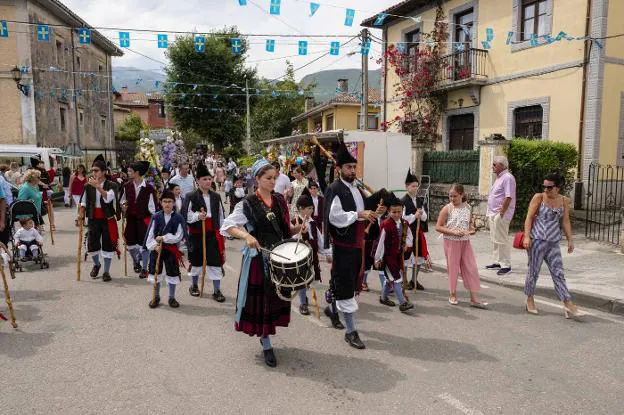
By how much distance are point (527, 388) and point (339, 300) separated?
6.11 feet

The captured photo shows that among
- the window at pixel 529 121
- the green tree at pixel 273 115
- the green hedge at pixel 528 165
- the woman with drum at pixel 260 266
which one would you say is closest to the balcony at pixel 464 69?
the window at pixel 529 121

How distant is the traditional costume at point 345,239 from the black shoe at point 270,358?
865 millimetres

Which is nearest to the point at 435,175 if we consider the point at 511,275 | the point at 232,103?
the point at 511,275

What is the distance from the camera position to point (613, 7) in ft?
43.2

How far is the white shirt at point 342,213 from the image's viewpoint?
479 cm

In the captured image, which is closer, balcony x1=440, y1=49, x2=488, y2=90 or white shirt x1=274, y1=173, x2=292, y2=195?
white shirt x1=274, y1=173, x2=292, y2=195

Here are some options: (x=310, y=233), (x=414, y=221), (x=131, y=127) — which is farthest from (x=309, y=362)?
(x=131, y=127)

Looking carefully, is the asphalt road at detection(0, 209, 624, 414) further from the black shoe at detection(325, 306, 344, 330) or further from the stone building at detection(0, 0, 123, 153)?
the stone building at detection(0, 0, 123, 153)

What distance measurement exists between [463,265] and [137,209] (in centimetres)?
530

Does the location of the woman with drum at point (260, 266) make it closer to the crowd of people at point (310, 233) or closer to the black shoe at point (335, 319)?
the crowd of people at point (310, 233)

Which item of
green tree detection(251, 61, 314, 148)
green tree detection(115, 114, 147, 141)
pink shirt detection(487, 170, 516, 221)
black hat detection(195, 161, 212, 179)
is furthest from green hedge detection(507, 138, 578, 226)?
green tree detection(115, 114, 147, 141)

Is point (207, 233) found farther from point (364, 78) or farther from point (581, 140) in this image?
point (581, 140)

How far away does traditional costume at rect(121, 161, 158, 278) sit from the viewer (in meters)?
8.22

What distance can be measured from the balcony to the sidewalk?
7.44 metres
